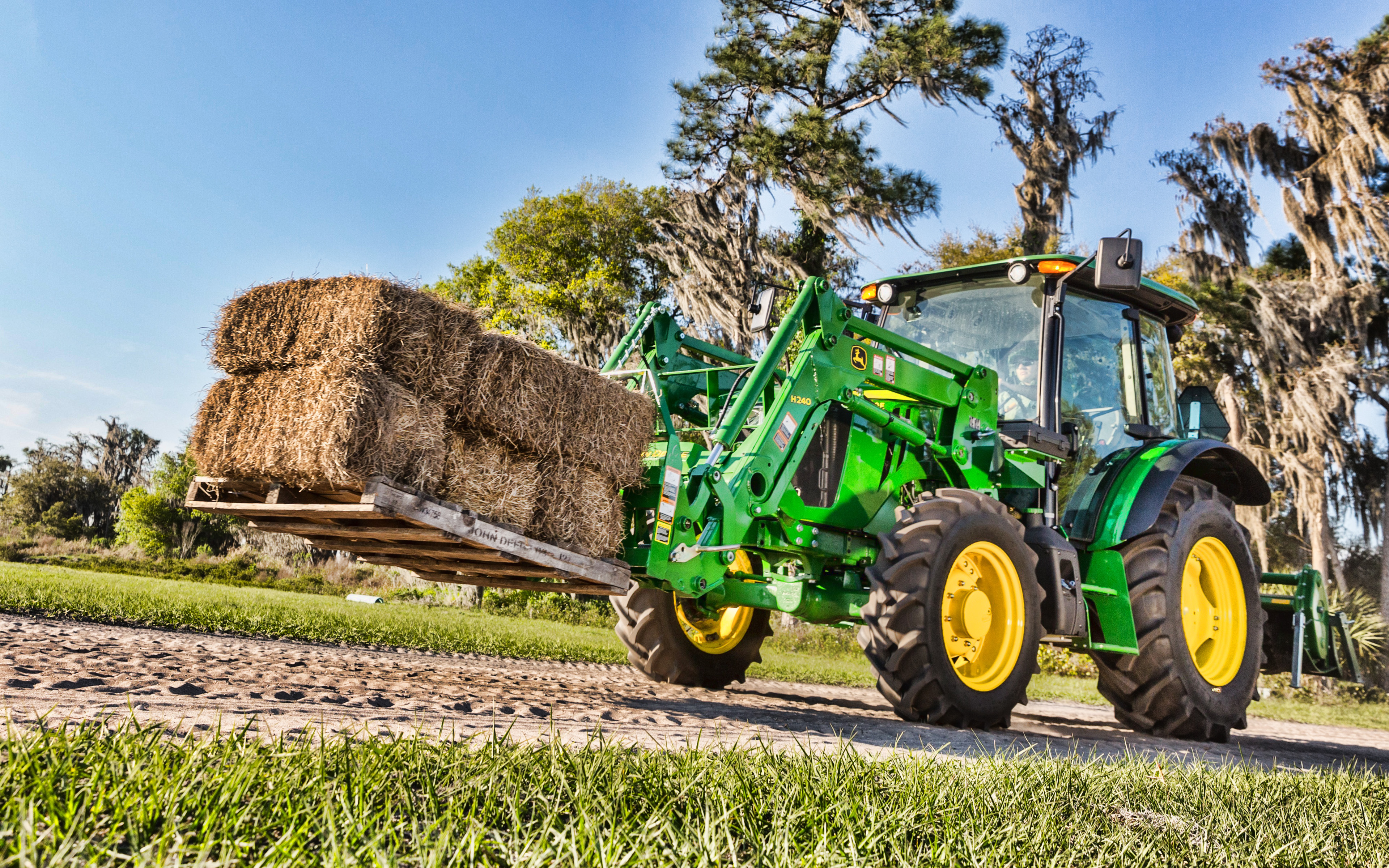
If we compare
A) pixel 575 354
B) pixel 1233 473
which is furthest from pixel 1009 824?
pixel 575 354

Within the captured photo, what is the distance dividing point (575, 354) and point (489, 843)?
19.2m

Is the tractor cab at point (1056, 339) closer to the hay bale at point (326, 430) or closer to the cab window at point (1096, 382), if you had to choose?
the cab window at point (1096, 382)

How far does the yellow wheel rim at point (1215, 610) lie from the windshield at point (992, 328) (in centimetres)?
162

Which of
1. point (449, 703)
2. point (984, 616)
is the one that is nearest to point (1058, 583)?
point (984, 616)

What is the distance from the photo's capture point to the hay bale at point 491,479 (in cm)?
396

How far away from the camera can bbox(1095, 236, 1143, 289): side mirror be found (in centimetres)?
492

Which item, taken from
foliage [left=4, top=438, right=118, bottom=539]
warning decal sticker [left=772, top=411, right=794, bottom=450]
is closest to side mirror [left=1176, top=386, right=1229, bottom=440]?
warning decal sticker [left=772, top=411, right=794, bottom=450]

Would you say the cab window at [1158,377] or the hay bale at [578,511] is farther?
the cab window at [1158,377]

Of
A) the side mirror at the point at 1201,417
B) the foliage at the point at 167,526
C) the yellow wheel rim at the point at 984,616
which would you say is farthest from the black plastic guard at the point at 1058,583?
the foliage at the point at 167,526

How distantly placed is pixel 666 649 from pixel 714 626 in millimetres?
483

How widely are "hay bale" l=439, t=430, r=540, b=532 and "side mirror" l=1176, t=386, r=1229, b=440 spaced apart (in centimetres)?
524

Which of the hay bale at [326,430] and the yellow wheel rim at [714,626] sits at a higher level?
the hay bale at [326,430]

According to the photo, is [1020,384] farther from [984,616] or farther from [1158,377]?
[984,616]

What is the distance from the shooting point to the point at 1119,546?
579cm
